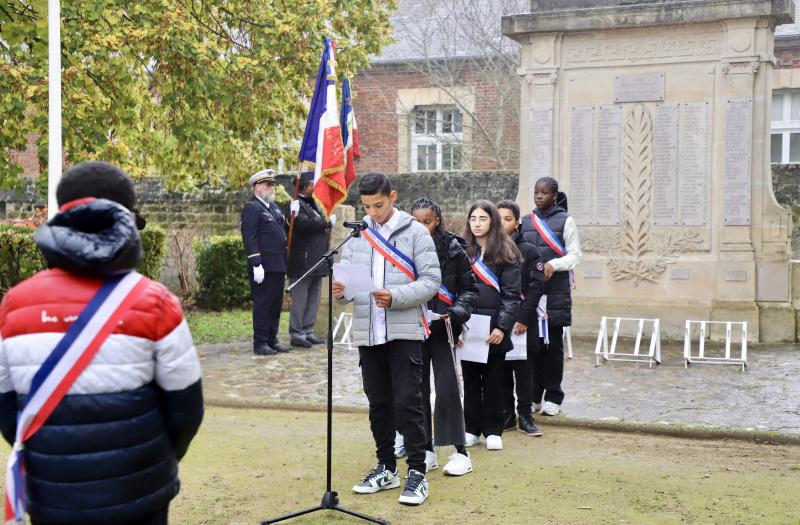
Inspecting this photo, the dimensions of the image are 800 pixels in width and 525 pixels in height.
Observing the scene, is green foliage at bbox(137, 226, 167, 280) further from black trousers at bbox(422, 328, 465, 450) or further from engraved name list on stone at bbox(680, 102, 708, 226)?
black trousers at bbox(422, 328, 465, 450)

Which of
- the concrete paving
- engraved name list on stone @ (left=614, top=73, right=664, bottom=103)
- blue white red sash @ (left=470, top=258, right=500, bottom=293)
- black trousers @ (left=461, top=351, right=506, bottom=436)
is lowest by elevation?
the concrete paving

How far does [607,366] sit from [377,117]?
1727 centimetres

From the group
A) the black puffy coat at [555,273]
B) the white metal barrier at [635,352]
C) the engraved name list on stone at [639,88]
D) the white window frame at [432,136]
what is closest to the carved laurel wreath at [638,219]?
the engraved name list on stone at [639,88]

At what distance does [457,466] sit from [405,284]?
4.34 feet

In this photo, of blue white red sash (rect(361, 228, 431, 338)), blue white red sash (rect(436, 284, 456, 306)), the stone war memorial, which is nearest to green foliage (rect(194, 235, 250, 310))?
the stone war memorial

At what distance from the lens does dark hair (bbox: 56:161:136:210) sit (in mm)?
3449

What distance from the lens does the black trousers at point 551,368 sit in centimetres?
827

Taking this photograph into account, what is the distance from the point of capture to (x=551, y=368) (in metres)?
8.29

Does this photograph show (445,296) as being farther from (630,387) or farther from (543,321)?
(630,387)

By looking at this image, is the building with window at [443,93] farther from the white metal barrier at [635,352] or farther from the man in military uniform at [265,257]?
the white metal barrier at [635,352]

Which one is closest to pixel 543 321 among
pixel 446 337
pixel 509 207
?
pixel 509 207

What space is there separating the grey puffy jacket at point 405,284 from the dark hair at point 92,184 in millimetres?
2492

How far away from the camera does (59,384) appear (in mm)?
3264

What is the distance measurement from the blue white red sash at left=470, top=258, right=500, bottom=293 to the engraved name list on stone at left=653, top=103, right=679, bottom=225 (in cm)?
614
